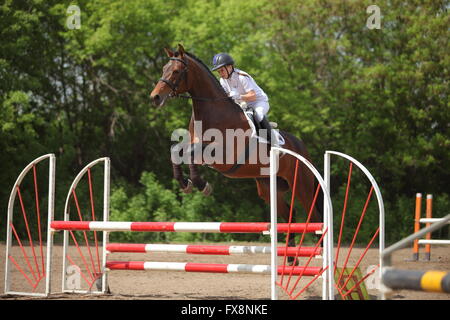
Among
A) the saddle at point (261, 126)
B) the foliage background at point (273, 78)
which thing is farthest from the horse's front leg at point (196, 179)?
the foliage background at point (273, 78)

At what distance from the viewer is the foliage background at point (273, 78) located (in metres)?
16.8

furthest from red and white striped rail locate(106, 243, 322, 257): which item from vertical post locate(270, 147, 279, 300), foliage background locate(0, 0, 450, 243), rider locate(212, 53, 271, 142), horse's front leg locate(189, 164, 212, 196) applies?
foliage background locate(0, 0, 450, 243)

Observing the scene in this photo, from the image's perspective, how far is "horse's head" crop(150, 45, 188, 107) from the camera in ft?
20.5

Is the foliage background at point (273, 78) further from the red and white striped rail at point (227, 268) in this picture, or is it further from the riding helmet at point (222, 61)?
the red and white striped rail at point (227, 268)

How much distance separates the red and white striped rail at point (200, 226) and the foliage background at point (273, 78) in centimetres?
1007

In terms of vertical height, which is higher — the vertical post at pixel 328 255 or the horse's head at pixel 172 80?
the horse's head at pixel 172 80

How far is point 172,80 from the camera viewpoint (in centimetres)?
643

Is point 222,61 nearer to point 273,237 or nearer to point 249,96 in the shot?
point 249,96

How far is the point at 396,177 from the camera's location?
18.4 metres

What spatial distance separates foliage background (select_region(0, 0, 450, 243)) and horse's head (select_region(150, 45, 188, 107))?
378 inches

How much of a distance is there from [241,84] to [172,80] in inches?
36.1

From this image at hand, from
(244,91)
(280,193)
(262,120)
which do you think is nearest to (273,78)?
(280,193)

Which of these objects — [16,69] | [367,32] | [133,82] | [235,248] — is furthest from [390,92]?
[235,248]
